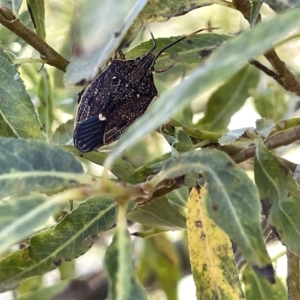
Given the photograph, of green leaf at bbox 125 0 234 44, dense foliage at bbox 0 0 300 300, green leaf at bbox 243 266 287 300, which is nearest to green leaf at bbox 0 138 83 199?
dense foliage at bbox 0 0 300 300

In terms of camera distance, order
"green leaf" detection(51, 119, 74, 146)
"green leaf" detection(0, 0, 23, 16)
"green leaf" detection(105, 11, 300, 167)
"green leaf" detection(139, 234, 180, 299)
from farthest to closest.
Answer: "green leaf" detection(139, 234, 180, 299), "green leaf" detection(51, 119, 74, 146), "green leaf" detection(0, 0, 23, 16), "green leaf" detection(105, 11, 300, 167)

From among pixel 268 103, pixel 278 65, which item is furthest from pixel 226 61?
pixel 268 103

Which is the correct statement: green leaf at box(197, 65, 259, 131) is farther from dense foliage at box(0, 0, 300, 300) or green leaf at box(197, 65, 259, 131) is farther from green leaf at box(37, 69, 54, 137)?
green leaf at box(37, 69, 54, 137)

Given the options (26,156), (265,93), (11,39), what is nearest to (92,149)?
(26,156)

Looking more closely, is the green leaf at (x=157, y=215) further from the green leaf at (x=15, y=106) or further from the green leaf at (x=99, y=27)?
the green leaf at (x=99, y=27)

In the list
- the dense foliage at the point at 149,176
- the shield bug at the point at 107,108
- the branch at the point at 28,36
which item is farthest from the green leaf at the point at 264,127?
the branch at the point at 28,36

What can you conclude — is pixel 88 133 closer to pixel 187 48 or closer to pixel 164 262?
pixel 187 48
